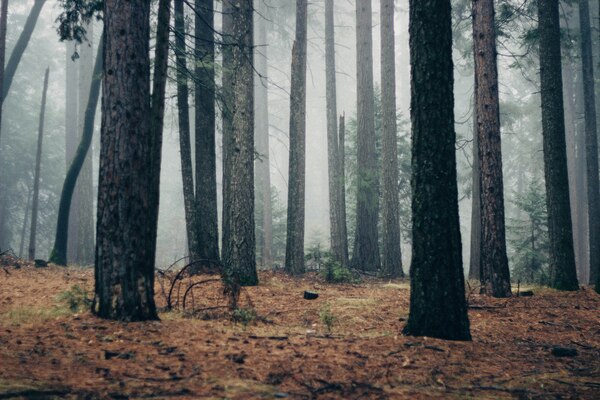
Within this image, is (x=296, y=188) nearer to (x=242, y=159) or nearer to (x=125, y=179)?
(x=242, y=159)

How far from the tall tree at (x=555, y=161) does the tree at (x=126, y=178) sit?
9.53 m

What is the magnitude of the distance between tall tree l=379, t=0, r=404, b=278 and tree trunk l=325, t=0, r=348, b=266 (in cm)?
177

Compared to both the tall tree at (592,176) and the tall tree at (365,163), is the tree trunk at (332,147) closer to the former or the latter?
the tall tree at (365,163)

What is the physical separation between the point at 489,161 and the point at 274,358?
7.13 m

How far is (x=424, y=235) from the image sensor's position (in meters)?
4.78

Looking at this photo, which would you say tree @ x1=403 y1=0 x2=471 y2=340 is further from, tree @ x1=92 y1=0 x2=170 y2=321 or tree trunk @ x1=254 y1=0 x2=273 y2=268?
tree trunk @ x1=254 y1=0 x2=273 y2=268

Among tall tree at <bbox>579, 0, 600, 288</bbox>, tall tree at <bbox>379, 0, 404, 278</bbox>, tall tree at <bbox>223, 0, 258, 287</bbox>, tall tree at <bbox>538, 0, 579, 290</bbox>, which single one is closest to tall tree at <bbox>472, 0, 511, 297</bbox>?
tall tree at <bbox>538, 0, 579, 290</bbox>

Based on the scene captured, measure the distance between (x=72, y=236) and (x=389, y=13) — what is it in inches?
744

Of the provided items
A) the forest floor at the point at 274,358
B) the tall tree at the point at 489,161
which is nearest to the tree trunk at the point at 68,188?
the forest floor at the point at 274,358

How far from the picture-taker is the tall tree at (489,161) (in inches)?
353

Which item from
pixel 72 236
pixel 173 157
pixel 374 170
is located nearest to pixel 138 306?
pixel 374 170

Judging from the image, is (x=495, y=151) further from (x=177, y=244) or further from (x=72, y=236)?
(x=177, y=244)

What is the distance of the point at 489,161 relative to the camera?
9102mm

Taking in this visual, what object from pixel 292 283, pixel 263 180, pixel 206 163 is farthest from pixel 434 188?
pixel 263 180
